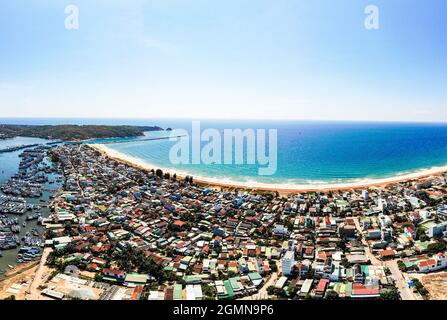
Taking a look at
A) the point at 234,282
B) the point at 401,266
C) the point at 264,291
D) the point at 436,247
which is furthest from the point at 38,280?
the point at 436,247

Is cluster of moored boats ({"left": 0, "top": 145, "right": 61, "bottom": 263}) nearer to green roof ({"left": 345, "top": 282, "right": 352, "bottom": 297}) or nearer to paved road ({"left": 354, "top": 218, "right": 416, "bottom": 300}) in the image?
green roof ({"left": 345, "top": 282, "right": 352, "bottom": 297})

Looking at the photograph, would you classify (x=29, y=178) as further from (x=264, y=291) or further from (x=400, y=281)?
(x=400, y=281)

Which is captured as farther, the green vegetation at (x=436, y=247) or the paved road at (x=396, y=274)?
the green vegetation at (x=436, y=247)

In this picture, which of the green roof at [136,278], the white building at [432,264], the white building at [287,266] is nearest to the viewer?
the green roof at [136,278]

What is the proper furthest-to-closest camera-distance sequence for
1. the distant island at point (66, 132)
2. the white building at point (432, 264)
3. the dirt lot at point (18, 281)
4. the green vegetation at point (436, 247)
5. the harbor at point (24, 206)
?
the distant island at point (66, 132)
the harbor at point (24, 206)
the green vegetation at point (436, 247)
the white building at point (432, 264)
the dirt lot at point (18, 281)

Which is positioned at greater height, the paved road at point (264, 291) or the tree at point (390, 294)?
the tree at point (390, 294)

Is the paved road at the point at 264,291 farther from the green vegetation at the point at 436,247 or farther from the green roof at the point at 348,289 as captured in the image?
the green vegetation at the point at 436,247

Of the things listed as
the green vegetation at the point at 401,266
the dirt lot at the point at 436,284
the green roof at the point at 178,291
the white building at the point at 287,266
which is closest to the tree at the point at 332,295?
the white building at the point at 287,266

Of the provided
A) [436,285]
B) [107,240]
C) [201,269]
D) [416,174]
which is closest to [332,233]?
[436,285]
